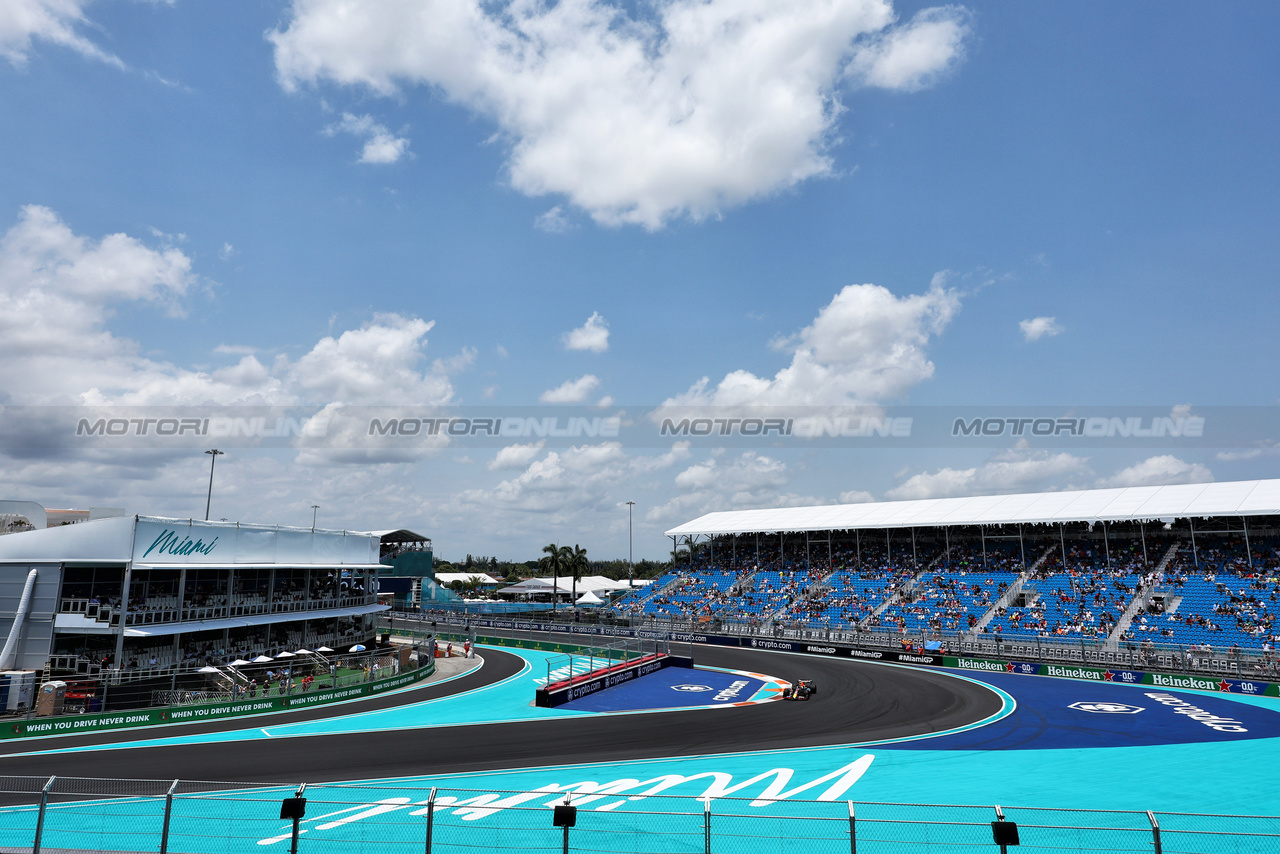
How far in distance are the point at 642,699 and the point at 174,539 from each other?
74.7 feet

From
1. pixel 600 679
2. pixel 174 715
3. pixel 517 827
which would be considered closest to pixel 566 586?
pixel 600 679

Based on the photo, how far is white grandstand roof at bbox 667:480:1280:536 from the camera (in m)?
50.7

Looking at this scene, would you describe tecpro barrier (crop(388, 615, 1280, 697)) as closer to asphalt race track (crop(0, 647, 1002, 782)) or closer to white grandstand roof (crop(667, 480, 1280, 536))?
asphalt race track (crop(0, 647, 1002, 782))

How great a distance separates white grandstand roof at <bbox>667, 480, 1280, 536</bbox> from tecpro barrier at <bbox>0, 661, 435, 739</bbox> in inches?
1785

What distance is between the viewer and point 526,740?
25234mm

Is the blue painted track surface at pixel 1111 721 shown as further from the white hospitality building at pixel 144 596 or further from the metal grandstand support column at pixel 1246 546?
the white hospitality building at pixel 144 596

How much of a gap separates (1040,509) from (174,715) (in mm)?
56062

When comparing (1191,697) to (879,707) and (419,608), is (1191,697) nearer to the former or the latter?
(879,707)

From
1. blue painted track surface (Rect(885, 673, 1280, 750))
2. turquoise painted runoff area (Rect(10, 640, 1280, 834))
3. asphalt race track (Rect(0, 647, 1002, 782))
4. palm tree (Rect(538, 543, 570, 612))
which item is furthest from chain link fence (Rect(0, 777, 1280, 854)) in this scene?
palm tree (Rect(538, 543, 570, 612))

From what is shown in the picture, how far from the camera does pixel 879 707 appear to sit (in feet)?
103

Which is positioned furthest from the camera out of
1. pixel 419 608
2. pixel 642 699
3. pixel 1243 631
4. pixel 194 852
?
pixel 419 608

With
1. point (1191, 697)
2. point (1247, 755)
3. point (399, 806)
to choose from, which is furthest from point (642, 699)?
point (1191, 697)

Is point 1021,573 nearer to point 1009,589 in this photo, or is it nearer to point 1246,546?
point 1009,589

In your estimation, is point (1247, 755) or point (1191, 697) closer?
point (1247, 755)
